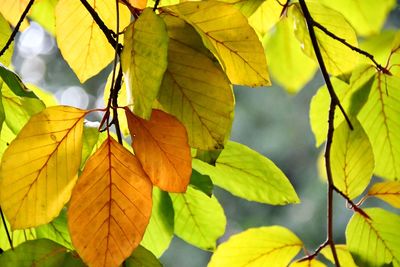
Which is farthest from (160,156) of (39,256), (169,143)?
(39,256)

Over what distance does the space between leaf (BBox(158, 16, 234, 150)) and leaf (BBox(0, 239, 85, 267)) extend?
0.42 feet

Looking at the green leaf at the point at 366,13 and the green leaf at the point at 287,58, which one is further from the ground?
the green leaf at the point at 366,13

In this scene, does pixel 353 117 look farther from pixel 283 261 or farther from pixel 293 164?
pixel 293 164

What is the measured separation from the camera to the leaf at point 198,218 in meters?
0.58

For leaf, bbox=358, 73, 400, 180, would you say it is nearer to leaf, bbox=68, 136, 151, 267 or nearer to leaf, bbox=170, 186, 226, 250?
leaf, bbox=170, 186, 226, 250

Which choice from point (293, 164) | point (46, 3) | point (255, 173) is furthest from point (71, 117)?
point (293, 164)

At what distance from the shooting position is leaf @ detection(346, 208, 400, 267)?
526 millimetres

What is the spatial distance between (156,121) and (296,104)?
4202mm

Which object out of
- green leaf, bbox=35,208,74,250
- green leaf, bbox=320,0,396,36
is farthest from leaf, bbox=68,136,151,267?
green leaf, bbox=320,0,396,36

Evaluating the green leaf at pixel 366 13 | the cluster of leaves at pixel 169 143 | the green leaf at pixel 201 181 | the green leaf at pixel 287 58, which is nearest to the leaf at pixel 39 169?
the cluster of leaves at pixel 169 143

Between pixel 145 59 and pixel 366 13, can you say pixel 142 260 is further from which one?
pixel 366 13

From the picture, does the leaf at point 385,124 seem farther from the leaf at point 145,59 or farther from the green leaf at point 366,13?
the leaf at point 145,59

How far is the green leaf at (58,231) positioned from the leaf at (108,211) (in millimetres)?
131

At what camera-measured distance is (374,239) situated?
0.53 m
